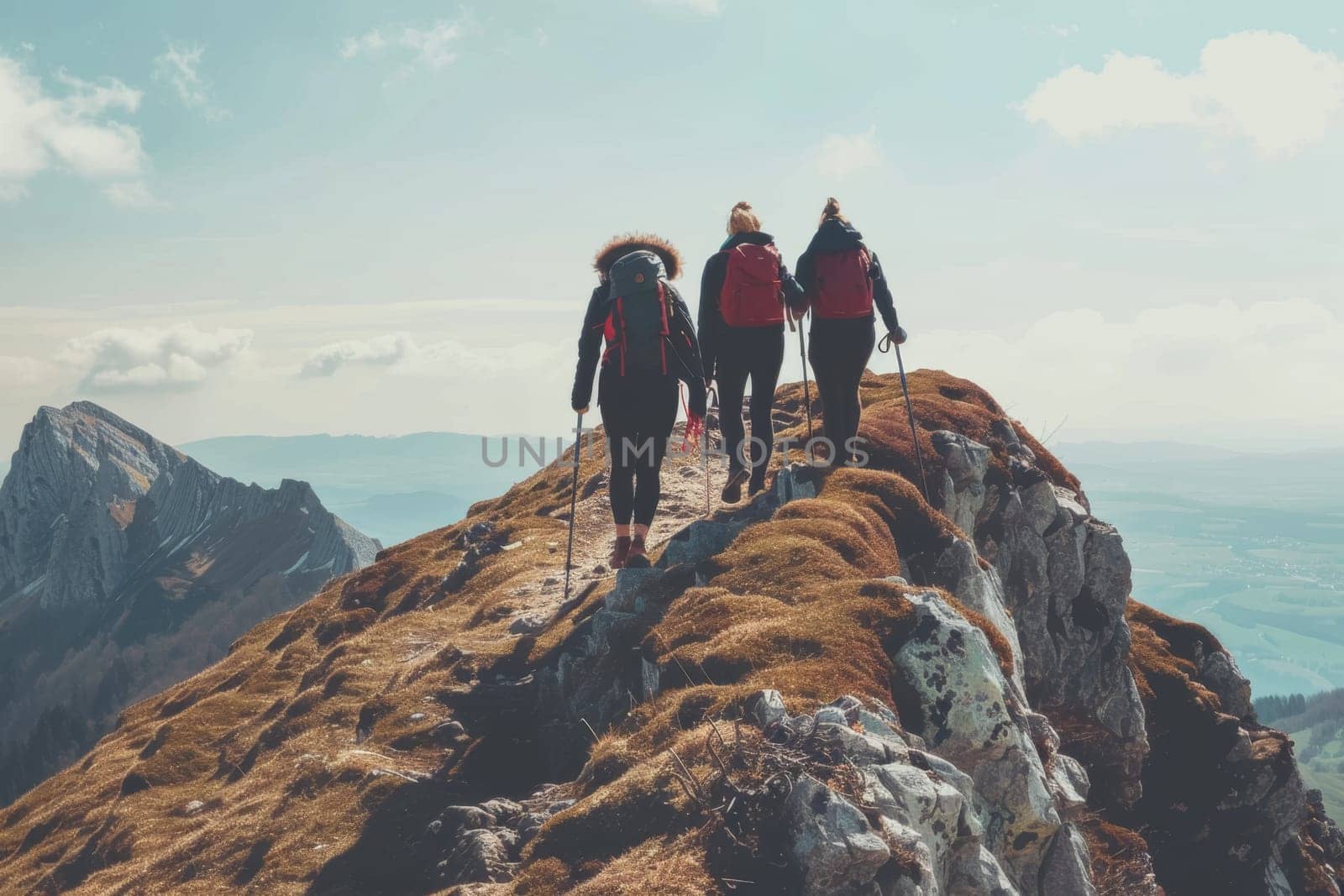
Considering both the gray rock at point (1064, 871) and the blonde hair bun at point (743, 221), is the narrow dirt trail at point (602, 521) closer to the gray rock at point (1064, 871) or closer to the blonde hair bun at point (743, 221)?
the blonde hair bun at point (743, 221)

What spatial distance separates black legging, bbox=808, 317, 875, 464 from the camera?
21.1 meters

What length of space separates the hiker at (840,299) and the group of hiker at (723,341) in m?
0.02

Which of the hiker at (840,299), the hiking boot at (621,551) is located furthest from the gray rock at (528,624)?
the hiker at (840,299)

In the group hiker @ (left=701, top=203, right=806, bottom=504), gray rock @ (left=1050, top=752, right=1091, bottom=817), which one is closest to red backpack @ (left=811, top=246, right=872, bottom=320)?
hiker @ (left=701, top=203, right=806, bottom=504)

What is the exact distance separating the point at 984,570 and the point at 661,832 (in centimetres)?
1409

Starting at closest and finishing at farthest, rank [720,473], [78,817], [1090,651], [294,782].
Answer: [294,782]
[78,817]
[1090,651]
[720,473]

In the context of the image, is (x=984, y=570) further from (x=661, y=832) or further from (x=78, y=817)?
(x=78, y=817)

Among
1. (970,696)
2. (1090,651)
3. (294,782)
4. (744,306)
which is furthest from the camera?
(1090,651)

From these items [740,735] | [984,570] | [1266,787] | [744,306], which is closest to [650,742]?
[740,735]

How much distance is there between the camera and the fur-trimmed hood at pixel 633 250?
18.4 metres

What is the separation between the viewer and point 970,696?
12.7 meters

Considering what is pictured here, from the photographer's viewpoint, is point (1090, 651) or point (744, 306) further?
point (1090, 651)

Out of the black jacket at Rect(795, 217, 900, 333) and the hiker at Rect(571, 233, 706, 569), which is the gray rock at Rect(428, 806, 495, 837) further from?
the black jacket at Rect(795, 217, 900, 333)

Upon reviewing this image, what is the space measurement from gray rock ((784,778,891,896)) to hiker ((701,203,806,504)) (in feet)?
36.9
